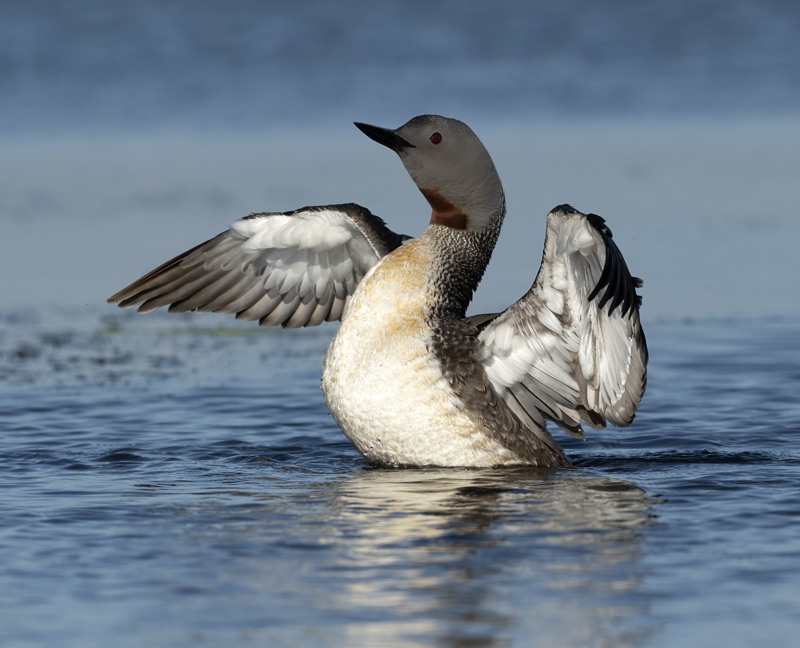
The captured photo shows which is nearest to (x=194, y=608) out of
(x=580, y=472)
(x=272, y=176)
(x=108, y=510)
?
(x=108, y=510)

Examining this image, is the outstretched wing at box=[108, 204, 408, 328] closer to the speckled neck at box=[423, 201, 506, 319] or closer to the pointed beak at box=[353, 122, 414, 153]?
the speckled neck at box=[423, 201, 506, 319]

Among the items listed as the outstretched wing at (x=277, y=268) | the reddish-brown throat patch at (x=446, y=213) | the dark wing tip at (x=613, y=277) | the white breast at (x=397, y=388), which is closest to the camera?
the dark wing tip at (x=613, y=277)

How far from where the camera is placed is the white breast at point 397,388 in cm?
627

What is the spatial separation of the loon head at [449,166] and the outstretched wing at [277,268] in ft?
2.33

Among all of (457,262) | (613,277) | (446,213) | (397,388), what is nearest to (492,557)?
(613,277)

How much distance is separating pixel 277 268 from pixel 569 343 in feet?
7.35

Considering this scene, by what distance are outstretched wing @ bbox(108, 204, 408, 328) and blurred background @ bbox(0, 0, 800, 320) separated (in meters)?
3.18

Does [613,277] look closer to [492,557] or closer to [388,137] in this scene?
[492,557]

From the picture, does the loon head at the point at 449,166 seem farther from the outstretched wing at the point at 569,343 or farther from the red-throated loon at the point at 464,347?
A: the outstretched wing at the point at 569,343

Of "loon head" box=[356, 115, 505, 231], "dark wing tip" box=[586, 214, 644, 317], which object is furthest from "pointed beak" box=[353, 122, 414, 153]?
"dark wing tip" box=[586, 214, 644, 317]

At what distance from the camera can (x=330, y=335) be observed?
1124 cm

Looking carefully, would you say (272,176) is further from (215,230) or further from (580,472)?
(580,472)

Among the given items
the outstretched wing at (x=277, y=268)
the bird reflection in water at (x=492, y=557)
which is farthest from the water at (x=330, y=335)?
the outstretched wing at (x=277, y=268)

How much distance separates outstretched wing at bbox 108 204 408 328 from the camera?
289 inches
